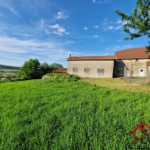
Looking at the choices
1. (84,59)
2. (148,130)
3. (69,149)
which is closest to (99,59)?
(84,59)

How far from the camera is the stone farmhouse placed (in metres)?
15.6

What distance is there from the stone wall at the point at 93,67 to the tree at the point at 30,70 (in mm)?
14072

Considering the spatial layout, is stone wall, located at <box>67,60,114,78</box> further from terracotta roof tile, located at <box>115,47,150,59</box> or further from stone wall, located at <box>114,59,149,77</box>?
terracotta roof tile, located at <box>115,47,150,59</box>

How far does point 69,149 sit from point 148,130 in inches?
82.0

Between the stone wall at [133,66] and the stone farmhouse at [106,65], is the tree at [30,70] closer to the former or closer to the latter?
the stone farmhouse at [106,65]

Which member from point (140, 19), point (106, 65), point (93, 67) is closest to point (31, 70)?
point (93, 67)

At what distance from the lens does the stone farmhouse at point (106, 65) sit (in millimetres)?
15586

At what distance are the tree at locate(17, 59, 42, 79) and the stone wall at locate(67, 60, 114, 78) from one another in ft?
46.2

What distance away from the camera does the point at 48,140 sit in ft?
5.77

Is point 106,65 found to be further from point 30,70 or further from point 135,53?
point 30,70

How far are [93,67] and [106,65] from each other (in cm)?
266

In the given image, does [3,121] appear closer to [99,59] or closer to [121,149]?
[121,149]

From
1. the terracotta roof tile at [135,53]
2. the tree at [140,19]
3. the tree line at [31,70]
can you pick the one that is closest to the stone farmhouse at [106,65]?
the terracotta roof tile at [135,53]

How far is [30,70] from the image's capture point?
2441 cm
